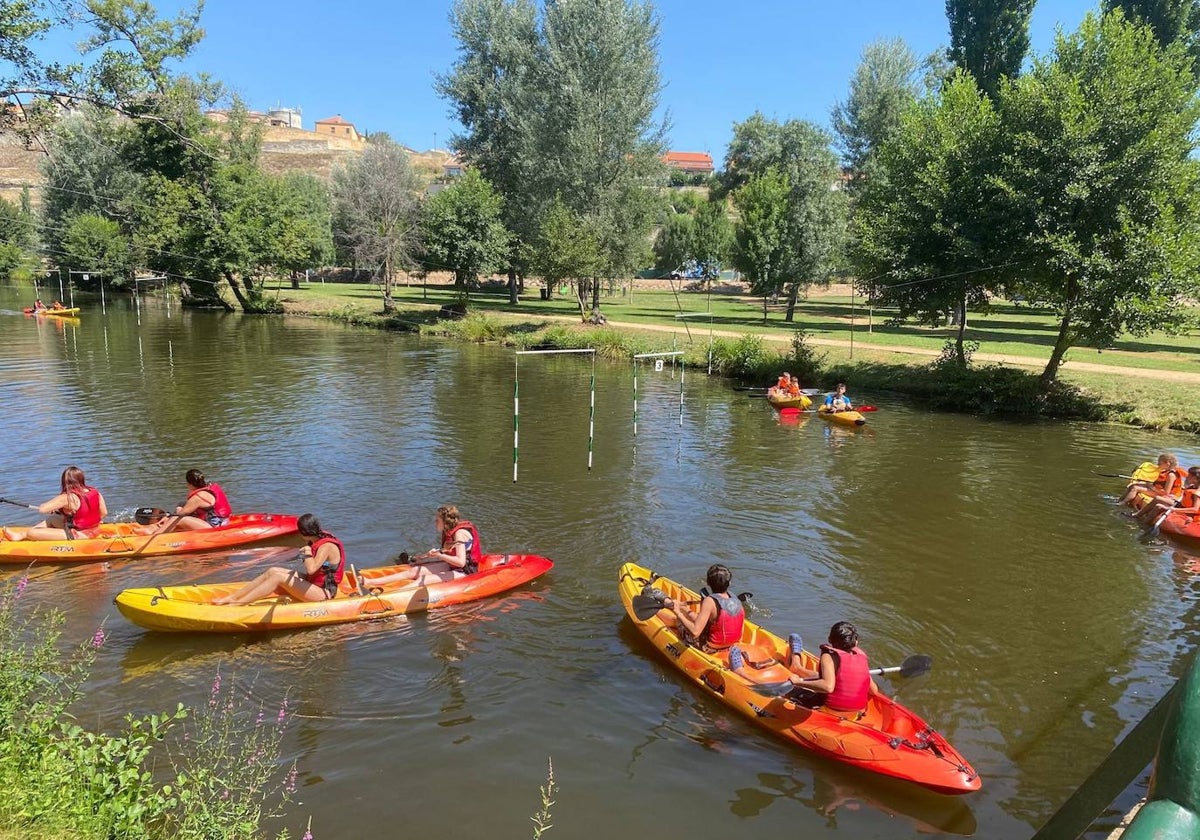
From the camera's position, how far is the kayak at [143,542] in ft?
41.3

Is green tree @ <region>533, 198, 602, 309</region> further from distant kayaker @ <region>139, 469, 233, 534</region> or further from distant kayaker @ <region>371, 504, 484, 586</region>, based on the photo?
distant kayaker @ <region>371, 504, 484, 586</region>

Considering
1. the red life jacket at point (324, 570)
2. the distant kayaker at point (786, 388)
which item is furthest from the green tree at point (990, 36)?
the red life jacket at point (324, 570)

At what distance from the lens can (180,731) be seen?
8477 mm

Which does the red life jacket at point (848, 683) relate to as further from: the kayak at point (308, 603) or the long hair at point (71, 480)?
the long hair at point (71, 480)

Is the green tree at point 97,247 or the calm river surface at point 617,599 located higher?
the green tree at point 97,247

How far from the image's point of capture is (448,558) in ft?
39.2

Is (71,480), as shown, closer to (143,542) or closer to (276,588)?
(143,542)

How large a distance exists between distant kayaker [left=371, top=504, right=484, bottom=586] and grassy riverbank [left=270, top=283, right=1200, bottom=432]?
20.2 m

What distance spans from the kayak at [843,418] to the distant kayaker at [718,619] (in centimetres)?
1516

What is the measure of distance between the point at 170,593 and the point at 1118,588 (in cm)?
1431

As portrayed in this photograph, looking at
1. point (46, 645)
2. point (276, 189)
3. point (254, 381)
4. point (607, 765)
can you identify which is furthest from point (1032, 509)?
point (276, 189)

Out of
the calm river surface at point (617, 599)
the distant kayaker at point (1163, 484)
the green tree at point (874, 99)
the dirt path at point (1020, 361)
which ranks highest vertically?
the green tree at point (874, 99)

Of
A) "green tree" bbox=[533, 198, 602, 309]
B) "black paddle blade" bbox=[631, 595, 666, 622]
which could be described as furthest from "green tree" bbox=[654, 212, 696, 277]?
"black paddle blade" bbox=[631, 595, 666, 622]

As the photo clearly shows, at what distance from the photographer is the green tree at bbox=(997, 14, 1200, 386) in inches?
837
